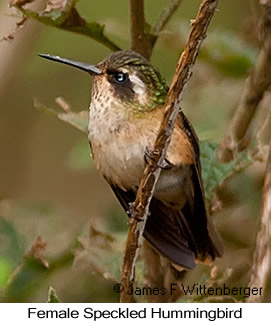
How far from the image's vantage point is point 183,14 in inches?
166

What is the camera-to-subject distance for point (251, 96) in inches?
111

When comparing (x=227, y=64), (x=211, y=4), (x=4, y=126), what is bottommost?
(x=4, y=126)

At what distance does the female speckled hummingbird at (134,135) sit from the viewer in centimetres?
263

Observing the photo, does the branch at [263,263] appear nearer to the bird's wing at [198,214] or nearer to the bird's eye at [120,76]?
the bird's wing at [198,214]

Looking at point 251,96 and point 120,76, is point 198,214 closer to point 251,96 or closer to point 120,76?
point 251,96

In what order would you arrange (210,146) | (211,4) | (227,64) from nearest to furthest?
(211,4) → (210,146) → (227,64)

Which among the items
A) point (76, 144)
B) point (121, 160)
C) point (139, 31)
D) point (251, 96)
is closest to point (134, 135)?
point (121, 160)

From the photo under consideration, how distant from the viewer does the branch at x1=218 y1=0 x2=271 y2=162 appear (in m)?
2.77

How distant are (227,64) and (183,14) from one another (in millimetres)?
1173

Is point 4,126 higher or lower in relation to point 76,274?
higher

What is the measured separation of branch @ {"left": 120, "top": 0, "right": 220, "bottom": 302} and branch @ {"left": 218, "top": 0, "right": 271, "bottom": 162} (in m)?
0.65

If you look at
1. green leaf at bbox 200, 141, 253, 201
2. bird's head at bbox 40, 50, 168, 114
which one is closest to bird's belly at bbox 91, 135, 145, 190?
bird's head at bbox 40, 50, 168, 114

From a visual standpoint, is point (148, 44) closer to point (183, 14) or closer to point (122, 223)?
point (122, 223)
